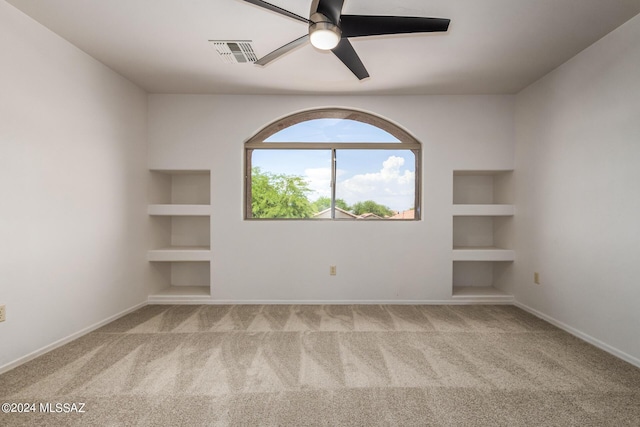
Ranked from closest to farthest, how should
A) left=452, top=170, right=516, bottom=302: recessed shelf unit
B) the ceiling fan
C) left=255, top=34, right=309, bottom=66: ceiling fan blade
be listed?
the ceiling fan → left=255, top=34, right=309, bottom=66: ceiling fan blade → left=452, top=170, right=516, bottom=302: recessed shelf unit

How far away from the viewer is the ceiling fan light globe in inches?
70.1

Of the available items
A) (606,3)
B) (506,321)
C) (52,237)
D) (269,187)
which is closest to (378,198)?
(269,187)

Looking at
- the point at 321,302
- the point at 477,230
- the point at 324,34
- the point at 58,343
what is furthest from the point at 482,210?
the point at 58,343

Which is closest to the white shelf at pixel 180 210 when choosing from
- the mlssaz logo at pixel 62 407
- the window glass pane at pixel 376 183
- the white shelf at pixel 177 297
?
the white shelf at pixel 177 297

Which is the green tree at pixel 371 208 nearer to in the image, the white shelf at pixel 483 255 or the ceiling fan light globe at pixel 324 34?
the white shelf at pixel 483 255

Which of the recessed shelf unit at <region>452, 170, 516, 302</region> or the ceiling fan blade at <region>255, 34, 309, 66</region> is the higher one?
the ceiling fan blade at <region>255, 34, 309, 66</region>

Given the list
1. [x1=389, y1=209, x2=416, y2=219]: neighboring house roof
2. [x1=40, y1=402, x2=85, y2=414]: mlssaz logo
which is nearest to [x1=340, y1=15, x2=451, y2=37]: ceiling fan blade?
[x1=389, y1=209, x2=416, y2=219]: neighboring house roof

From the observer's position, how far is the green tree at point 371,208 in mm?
3811

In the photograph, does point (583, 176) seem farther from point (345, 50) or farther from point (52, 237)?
point (52, 237)

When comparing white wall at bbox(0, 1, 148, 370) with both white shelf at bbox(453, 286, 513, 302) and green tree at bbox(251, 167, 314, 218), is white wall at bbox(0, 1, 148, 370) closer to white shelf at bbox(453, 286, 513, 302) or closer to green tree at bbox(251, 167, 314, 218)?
green tree at bbox(251, 167, 314, 218)

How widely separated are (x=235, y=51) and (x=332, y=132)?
4.99 feet

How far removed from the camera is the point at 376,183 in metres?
3.84

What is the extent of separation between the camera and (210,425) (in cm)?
152

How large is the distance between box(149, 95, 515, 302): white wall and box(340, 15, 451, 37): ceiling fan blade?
1750mm
